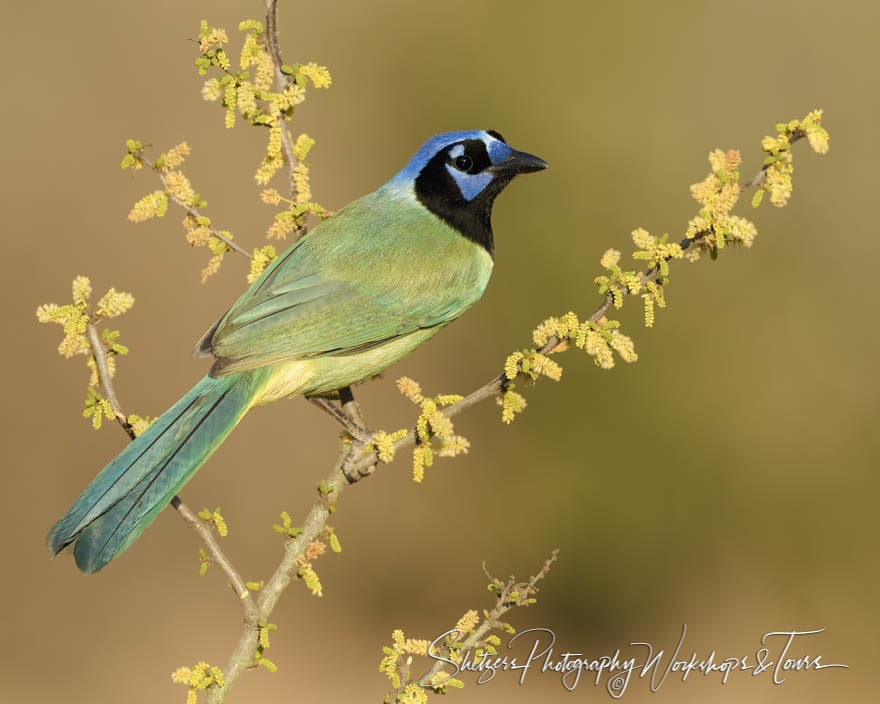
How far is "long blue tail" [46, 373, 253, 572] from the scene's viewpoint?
2883 mm

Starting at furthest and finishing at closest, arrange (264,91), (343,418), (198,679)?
(343,418) → (264,91) → (198,679)

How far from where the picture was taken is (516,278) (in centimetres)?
660

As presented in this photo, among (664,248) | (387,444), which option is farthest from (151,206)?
(664,248)

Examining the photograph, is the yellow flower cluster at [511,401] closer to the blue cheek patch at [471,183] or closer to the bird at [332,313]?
the bird at [332,313]

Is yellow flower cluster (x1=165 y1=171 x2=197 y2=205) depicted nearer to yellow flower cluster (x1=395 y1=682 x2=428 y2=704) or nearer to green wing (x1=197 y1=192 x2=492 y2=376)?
green wing (x1=197 y1=192 x2=492 y2=376)

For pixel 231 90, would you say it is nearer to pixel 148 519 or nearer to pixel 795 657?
pixel 148 519

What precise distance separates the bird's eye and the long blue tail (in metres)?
1.51

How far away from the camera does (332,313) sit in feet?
12.3

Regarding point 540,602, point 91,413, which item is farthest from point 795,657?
point 91,413

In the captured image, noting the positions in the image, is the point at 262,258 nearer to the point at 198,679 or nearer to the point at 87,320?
the point at 87,320

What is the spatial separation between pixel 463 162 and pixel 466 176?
7 centimetres

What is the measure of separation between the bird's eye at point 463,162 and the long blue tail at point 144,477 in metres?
1.51

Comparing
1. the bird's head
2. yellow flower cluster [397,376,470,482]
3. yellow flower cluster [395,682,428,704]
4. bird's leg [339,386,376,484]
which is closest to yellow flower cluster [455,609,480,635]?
yellow flower cluster [395,682,428,704]

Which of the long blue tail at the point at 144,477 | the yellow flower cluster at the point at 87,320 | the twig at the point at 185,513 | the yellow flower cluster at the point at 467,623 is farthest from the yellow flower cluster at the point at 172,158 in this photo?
the yellow flower cluster at the point at 467,623
